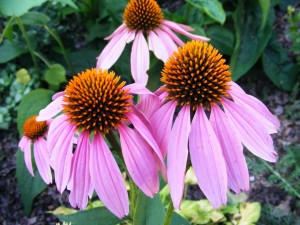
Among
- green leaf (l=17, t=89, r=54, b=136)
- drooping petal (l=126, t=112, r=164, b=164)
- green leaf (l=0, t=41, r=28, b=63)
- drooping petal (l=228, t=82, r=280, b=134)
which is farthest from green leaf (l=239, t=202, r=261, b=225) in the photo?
green leaf (l=0, t=41, r=28, b=63)

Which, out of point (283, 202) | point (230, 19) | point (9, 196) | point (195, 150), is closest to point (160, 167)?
point (195, 150)

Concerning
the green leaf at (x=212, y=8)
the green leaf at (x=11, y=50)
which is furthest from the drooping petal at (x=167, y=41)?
the green leaf at (x=11, y=50)

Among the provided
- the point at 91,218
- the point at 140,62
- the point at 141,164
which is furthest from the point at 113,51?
the point at 141,164

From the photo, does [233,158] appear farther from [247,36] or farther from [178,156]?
[247,36]

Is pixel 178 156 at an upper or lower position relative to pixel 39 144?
upper

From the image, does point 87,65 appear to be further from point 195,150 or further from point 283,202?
point 195,150

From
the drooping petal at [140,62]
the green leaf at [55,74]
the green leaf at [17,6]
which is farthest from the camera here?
the green leaf at [55,74]

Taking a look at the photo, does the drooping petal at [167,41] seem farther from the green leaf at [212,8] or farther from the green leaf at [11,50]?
the green leaf at [11,50]
